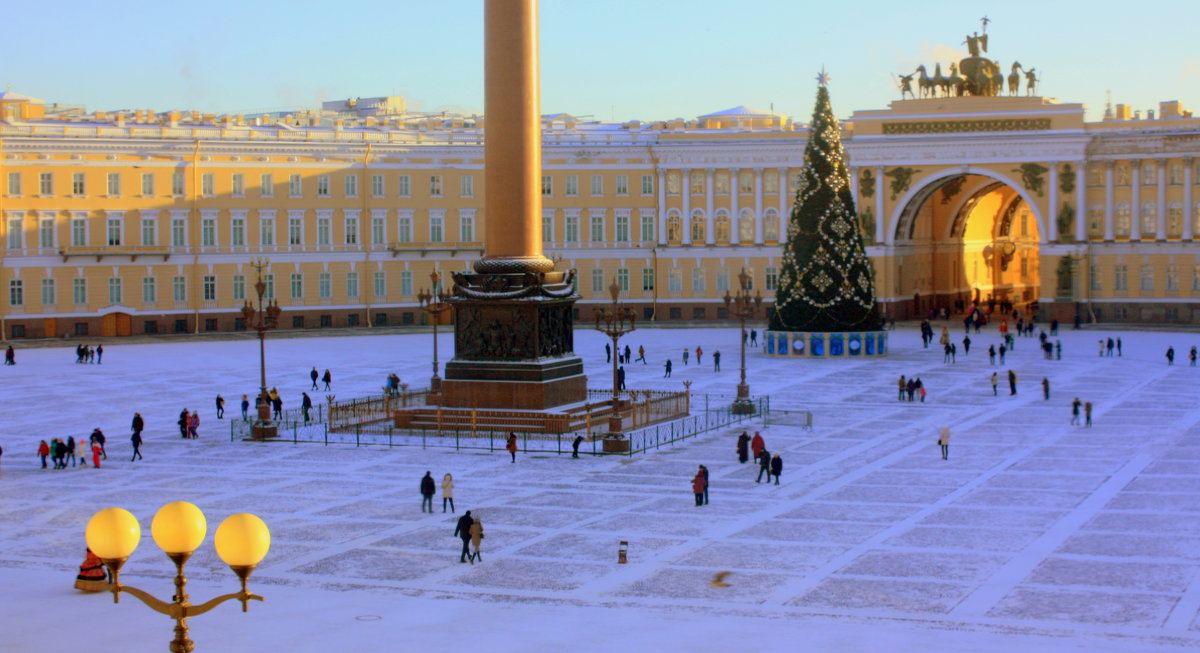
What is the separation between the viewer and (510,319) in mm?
40562

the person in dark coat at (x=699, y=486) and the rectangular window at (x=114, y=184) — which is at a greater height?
the rectangular window at (x=114, y=184)

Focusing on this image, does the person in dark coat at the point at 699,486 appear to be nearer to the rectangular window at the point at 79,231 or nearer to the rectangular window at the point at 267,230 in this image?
the rectangular window at the point at 79,231

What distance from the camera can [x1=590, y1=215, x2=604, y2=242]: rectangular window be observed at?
9025 centimetres

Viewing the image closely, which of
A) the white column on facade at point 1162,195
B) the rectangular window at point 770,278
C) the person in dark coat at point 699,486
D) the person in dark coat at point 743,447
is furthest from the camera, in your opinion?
the rectangular window at point 770,278

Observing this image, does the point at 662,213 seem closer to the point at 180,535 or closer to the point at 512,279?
the point at 512,279

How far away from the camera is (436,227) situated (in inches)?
3420

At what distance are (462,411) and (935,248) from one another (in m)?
59.6

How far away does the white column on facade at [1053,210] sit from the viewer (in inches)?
3327

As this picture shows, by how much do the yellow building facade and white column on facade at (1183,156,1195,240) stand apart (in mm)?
120

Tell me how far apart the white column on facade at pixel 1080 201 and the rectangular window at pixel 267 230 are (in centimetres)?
4356

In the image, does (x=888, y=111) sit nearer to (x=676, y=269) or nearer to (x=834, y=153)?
(x=676, y=269)

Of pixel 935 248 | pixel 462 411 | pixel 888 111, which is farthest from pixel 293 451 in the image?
pixel 935 248

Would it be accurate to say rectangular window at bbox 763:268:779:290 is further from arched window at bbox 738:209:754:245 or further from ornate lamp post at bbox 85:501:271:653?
ornate lamp post at bbox 85:501:271:653

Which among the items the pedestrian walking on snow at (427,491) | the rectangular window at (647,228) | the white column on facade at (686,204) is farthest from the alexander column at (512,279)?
the white column on facade at (686,204)
